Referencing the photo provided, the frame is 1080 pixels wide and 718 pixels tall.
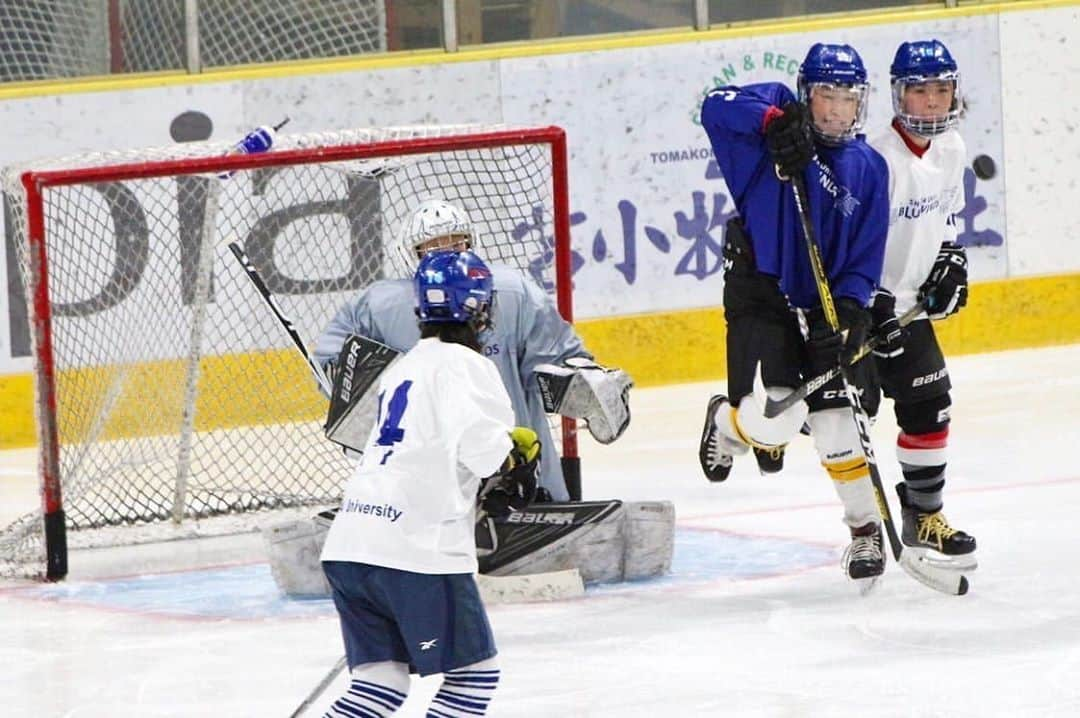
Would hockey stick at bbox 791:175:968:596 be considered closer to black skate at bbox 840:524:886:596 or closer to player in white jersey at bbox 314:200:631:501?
black skate at bbox 840:524:886:596

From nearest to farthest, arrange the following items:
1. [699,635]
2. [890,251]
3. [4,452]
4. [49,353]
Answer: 1. [699,635]
2. [890,251]
3. [49,353]
4. [4,452]

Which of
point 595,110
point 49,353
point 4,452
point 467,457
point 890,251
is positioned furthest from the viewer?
point 595,110

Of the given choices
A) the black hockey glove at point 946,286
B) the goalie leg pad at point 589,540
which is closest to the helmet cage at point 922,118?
the black hockey glove at point 946,286

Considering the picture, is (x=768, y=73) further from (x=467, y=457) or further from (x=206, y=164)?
(x=467, y=457)

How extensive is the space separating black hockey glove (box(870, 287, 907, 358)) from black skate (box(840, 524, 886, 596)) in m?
0.36

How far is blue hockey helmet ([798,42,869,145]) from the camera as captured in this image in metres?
4.26

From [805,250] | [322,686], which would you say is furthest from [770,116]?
[322,686]

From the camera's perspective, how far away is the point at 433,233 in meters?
4.12

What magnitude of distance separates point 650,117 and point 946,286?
10.3 ft

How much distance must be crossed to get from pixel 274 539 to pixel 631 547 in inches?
29.8

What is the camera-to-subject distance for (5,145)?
6930 mm

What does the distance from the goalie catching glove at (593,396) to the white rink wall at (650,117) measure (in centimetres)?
306

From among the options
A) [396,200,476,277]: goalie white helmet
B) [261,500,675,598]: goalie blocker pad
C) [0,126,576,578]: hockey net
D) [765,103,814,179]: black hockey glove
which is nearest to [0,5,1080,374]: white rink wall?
[0,126,576,578]: hockey net

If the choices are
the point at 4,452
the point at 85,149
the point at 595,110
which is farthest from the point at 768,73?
the point at 4,452
